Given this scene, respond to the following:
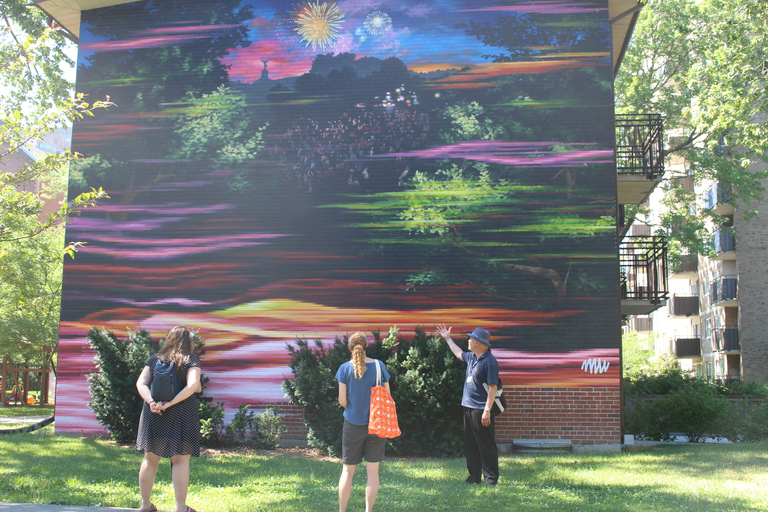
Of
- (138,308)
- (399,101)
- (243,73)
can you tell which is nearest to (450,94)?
(399,101)

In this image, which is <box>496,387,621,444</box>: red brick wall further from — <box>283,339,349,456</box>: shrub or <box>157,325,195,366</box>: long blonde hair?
<box>157,325,195,366</box>: long blonde hair

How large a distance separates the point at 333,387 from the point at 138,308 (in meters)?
4.68

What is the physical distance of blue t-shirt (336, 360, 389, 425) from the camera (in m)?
6.12

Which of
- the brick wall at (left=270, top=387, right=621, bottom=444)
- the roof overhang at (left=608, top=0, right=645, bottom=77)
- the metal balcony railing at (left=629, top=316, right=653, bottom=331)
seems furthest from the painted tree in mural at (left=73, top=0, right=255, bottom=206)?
the metal balcony railing at (left=629, top=316, right=653, bottom=331)

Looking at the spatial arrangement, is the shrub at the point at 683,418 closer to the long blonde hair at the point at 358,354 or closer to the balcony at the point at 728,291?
the long blonde hair at the point at 358,354

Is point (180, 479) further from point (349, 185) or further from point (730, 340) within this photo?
point (730, 340)

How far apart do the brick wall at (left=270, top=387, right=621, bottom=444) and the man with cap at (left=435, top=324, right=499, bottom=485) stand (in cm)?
361

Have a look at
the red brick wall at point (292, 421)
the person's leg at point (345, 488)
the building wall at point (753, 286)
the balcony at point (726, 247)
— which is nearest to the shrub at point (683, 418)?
the red brick wall at point (292, 421)

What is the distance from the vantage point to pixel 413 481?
8.23 m

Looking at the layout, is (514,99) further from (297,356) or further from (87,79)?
(87,79)

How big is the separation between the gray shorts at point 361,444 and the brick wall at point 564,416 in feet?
19.5

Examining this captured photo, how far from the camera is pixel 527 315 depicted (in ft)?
38.4

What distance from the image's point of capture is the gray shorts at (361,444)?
238 inches

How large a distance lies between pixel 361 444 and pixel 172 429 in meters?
1.81
